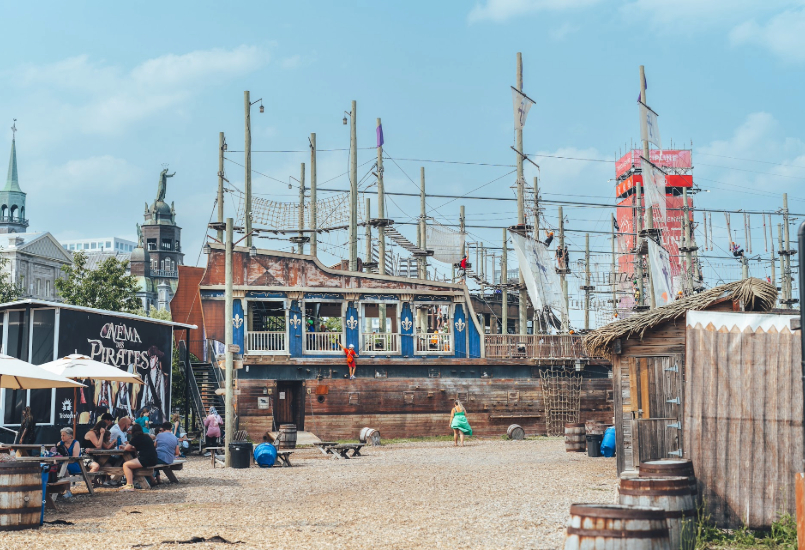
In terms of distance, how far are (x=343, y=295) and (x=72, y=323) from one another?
12.5 m

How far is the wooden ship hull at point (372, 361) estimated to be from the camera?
33.0 m

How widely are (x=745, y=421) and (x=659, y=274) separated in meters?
33.2

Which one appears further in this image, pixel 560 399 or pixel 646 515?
pixel 560 399

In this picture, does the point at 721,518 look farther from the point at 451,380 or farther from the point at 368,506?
the point at 451,380

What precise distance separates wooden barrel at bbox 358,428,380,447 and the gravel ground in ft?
27.6

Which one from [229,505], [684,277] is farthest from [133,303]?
[229,505]

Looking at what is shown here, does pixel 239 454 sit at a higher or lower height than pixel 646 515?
lower

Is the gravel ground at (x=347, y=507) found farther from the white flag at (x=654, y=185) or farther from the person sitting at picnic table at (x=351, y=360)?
the white flag at (x=654, y=185)

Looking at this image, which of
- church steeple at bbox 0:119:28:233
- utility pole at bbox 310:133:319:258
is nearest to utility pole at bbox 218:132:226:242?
utility pole at bbox 310:133:319:258

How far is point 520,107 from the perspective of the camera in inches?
1626

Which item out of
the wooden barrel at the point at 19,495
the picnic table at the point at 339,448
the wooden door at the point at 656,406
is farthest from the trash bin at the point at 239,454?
the wooden barrel at the point at 19,495

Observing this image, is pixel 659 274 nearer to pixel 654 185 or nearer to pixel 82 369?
pixel 654 185

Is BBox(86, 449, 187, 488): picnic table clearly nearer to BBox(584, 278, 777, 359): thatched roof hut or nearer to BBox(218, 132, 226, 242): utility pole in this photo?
BBox(584, 278, 777, 359): thatched roof hut

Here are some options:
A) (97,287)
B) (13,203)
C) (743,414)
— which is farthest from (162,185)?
(743,414)
